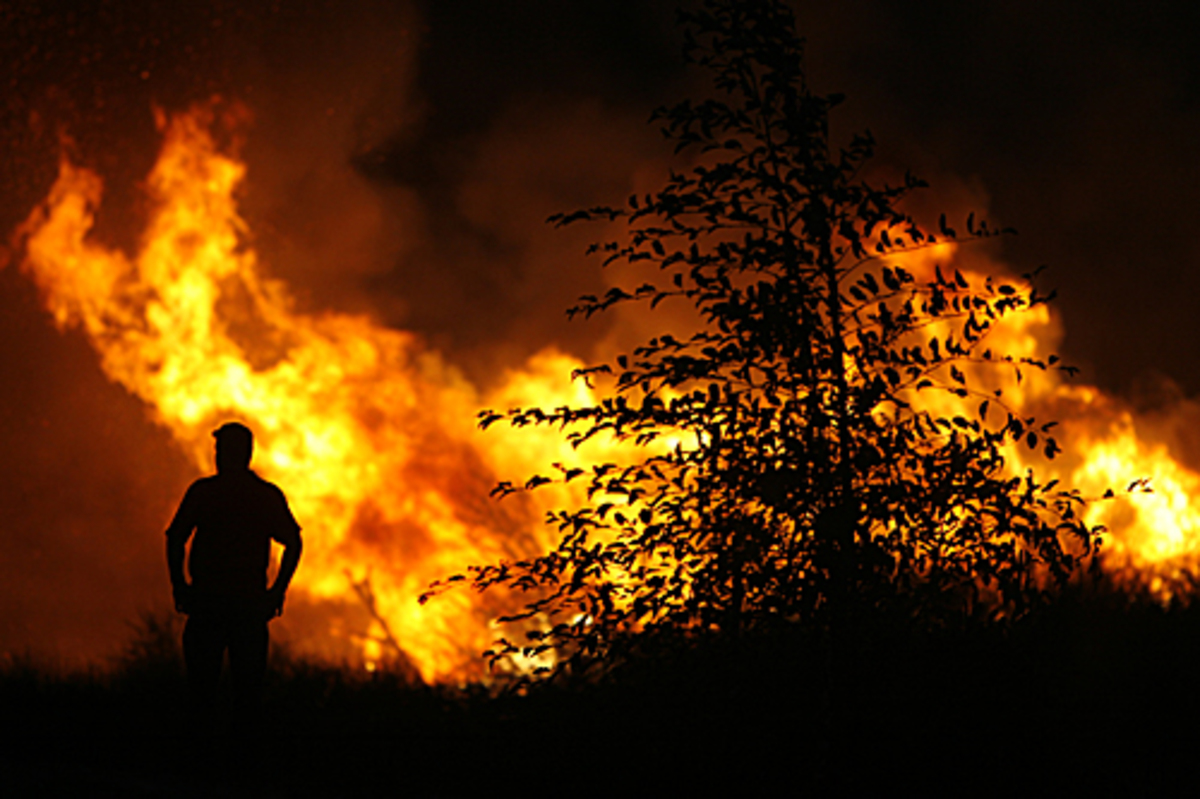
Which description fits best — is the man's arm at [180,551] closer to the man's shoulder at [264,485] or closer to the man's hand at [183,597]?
the man's hand at [183,597]

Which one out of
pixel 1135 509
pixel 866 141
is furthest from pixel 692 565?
pixel 1135 509

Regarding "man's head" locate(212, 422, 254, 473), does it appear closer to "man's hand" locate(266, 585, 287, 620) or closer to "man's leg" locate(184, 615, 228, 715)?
"man's hand" locate(266, 585, 287, 620)

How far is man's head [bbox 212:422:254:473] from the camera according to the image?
7160 millimetres

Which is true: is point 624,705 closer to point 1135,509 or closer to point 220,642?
point 220,642

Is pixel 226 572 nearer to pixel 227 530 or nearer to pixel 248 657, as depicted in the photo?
pixel 227 530

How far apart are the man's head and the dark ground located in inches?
67.0

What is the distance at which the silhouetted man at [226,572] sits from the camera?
23.2 feet

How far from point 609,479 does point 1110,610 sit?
5.86 metres

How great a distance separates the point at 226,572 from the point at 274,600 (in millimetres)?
379

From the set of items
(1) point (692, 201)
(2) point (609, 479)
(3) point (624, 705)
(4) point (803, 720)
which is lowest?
(4) point (803, 720)

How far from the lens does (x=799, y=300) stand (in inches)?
243

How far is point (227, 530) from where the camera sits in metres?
7.12

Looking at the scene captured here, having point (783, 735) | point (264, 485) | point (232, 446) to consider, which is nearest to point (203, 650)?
point (264, 485)

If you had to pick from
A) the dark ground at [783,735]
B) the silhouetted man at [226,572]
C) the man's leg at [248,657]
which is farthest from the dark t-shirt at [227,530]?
the dark ground at [783,735]
